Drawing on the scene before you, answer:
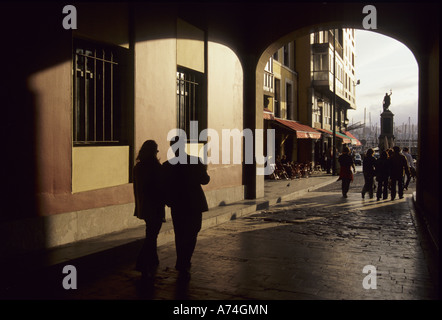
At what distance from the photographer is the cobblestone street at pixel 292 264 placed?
182 inches

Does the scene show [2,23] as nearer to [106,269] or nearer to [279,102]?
[106,269]

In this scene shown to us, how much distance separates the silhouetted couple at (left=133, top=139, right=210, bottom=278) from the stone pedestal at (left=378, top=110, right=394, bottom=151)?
29.2 m

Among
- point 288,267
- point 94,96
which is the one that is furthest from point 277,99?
point 288,267

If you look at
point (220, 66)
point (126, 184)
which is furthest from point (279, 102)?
point (126, 184)

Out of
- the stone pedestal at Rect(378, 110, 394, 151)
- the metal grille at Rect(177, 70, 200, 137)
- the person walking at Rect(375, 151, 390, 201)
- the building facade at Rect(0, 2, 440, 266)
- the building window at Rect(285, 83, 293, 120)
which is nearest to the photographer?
the building facade at Rect(0, 2, 440, 266)

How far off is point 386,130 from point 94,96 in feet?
96.5

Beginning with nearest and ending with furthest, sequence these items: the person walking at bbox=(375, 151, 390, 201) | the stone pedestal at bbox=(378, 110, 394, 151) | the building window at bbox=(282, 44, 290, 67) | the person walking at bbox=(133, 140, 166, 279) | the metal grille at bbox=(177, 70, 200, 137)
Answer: the person walking at bbox=(133, 140, 166, 279) → the metal grille at bbox=(177, 70, 200, 137) → the person walking at bbox=(375, 151, 390, 201) → the building window at bbox=(282, 44, 290, 67) → the stone pedestal at bbox=(378, 110, 394, 151)

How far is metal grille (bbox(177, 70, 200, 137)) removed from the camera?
9.80 meters

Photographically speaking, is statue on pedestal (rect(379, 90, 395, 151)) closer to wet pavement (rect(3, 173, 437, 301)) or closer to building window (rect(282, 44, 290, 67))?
building window (rect(282, 44, 290, 67))

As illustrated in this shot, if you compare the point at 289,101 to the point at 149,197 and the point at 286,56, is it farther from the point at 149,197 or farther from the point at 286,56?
the point at 149,197

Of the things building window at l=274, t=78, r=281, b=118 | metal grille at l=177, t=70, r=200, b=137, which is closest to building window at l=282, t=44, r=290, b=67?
building window at l=274, t=78, r=281, b=118

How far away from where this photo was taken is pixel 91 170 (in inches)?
276

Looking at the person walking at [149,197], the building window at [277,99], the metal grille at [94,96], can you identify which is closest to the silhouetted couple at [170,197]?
the person walking at [149,197]

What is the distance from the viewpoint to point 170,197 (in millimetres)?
5215
